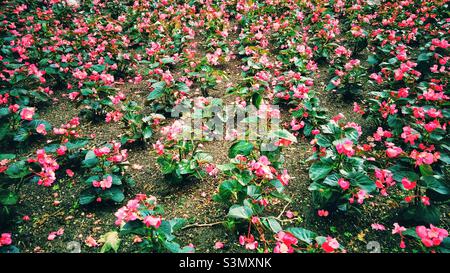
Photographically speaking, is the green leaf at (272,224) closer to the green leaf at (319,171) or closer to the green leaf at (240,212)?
the green leaf at (240,212)

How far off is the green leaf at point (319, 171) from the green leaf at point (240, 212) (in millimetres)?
606

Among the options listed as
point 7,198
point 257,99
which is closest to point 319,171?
point 257,99

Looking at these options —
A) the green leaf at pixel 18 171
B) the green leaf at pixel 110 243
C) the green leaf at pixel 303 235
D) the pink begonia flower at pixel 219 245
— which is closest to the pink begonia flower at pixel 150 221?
the green leaf at pixel 110 243

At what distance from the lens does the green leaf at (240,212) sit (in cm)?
204

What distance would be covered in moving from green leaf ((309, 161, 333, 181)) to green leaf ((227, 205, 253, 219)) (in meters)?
0.61

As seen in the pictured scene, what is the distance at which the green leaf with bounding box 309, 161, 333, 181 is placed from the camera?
2.31 meters

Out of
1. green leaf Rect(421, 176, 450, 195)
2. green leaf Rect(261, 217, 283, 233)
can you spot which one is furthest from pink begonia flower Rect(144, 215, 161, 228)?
green leaf Rect(421, 176, 450, 195)

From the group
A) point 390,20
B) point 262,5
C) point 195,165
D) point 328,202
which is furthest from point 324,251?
point 262,5

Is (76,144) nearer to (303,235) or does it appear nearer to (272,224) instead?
(272,224)

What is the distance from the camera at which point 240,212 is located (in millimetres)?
2076

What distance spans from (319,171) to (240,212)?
0.77m

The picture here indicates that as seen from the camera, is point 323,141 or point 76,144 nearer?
point 323,141

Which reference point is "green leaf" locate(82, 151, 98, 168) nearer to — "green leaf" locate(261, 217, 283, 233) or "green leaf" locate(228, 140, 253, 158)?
"green leaf" locate(228, 140, 253, 158)
